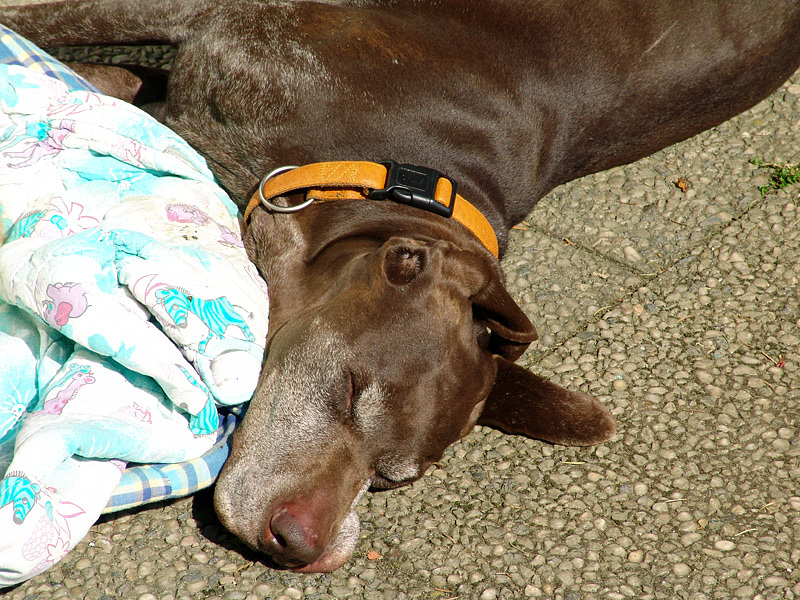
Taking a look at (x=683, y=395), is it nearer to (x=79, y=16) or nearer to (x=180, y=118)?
(x=180, y=118)

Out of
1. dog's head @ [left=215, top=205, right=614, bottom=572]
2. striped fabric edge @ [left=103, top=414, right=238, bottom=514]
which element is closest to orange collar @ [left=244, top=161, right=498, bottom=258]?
dog's head @ [left=215, top=205, right=614, bottom=572]

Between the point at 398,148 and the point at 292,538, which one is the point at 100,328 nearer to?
the point at 292,538

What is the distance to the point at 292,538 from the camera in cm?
242

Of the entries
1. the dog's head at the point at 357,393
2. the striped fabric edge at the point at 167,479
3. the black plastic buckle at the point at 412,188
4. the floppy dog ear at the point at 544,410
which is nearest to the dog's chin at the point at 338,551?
the dog's head at the point at 357,393

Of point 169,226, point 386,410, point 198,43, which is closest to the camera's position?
point 386,410

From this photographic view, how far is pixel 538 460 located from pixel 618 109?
5.42 ft

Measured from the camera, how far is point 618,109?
364cm

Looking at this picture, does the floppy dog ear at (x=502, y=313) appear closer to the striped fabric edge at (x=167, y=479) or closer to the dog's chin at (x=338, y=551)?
the dog's chin at (x=338, y=551)

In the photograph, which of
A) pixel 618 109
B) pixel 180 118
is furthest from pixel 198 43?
pixel 618 109

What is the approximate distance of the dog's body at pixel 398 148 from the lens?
2.58 meters

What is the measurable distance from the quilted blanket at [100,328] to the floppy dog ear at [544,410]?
2.97 feet

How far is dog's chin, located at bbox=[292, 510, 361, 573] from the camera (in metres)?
2.53

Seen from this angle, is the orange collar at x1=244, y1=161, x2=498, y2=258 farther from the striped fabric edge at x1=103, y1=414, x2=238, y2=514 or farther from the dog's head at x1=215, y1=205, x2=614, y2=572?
the striped fabric edge at x1=103, y1=414, x2=238, y2=514

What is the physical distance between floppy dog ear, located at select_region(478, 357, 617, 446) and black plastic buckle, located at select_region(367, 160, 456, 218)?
62 cm
